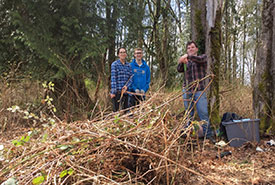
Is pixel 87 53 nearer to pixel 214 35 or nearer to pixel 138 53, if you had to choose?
pixel 138 53

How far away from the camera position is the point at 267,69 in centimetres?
420

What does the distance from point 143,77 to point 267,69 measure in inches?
90.5

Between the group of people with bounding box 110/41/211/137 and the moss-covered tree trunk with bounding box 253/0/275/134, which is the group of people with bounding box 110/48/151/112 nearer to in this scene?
the group of people with bounding box 110/41/211/137

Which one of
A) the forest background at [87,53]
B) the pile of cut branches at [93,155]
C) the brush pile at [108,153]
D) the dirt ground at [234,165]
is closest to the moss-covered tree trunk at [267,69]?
the forest background at [87,53]

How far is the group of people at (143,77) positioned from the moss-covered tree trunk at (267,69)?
39.2 inches

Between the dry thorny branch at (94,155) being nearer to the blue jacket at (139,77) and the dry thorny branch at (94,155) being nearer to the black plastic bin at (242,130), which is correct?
the black plastic bin at (242,130)

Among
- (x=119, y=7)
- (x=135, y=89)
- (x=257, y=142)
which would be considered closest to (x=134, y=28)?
(x=119, y=7)

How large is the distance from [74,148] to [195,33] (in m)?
3.94

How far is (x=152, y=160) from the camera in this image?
196 centimetres

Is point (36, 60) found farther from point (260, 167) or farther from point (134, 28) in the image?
point (260, 167)

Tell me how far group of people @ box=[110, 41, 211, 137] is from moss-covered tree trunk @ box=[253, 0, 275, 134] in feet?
3.27

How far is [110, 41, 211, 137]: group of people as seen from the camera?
4.15 meters

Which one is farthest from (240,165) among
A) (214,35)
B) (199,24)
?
(199,24)

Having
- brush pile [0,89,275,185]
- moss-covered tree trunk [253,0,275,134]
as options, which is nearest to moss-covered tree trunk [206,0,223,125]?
moss-covered tree trunk [253,0,275,134]
